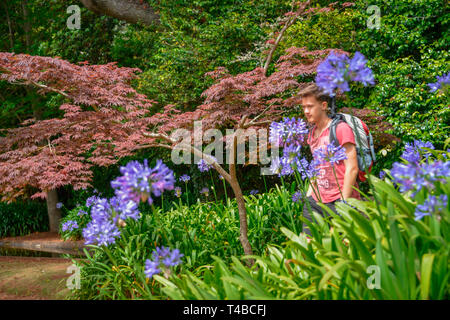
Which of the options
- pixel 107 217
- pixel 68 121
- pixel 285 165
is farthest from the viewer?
pixel 68 121

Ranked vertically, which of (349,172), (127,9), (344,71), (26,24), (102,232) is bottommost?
(102,232)

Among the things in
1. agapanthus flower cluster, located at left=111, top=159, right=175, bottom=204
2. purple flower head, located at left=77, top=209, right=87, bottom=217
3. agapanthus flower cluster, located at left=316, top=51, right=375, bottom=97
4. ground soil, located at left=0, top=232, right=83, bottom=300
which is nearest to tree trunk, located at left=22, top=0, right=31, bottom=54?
purple flower head, located at left=77, top=209, right=87, bottom=217

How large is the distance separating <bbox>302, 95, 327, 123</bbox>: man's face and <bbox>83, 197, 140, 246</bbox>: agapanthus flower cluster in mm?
1479

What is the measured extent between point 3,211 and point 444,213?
10.1 meters

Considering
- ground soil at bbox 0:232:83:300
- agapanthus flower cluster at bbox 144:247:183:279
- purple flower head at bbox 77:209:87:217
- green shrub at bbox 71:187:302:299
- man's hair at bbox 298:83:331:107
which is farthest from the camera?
purple flower head at bbox 77:209:87:217

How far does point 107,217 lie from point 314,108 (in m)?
Answer: 1.61

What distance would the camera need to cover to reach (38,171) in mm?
4832

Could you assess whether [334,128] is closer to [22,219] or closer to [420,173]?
[420,173]

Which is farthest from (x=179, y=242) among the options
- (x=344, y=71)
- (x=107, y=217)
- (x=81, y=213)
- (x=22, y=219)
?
(x=22, y=219)

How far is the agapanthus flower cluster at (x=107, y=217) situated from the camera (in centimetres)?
147

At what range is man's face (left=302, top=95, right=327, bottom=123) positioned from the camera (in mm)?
2443

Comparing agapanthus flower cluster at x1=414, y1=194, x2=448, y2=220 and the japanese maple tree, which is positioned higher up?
the japanese maple tree

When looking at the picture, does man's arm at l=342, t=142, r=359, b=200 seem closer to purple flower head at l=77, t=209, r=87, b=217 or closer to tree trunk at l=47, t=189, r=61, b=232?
purple flower head at l=77, t=209, r=87, b=217

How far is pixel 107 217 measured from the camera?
155 cm
